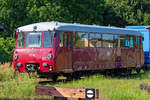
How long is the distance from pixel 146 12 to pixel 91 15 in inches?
485

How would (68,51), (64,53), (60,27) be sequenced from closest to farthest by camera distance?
1. (60,27)
2. (64,53)
3. (68,51)

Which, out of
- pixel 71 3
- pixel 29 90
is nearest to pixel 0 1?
pixel 71 3

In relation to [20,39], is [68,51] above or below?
below

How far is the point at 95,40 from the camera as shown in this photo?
20.6 meters

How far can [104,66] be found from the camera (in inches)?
846

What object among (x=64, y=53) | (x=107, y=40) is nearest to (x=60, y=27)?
(x=64, y=53)

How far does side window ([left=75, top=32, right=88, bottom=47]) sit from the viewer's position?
62.8 feet

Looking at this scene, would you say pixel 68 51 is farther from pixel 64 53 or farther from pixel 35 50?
pixel 35 50

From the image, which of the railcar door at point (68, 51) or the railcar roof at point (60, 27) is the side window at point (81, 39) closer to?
the railcar roof at point (60, 27)

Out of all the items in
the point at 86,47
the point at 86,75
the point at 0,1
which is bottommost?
the point at 86,75

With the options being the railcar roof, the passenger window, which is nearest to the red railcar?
the railcar roof

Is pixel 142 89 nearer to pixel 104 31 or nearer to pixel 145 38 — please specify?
pixel 104 31

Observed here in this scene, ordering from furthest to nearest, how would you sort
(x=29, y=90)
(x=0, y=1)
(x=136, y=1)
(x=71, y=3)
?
(x=136, y=1) → (x=71, y=3) → (x=0, y=1) → (x=29, y=90)

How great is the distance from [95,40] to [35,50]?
3.91 meters
